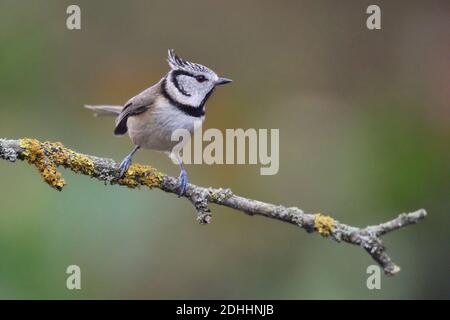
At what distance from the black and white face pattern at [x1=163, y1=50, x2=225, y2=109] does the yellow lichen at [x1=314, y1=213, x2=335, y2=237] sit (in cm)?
91

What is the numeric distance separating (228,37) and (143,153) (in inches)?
41.6

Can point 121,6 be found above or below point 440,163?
above

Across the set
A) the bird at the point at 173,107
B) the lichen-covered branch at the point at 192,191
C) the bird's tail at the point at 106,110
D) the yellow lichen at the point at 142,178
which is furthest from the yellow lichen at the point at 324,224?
the bird's tail at the point at 106,110

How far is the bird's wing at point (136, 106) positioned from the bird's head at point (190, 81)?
11 centimetres

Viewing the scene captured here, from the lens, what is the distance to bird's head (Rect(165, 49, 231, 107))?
8.75 feet

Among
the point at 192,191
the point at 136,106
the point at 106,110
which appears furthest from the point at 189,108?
the point at 192,191

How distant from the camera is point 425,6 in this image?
373 centimetres

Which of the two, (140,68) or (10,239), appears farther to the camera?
(140,68)

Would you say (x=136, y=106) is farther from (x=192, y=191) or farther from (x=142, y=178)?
(x=192, y=191)

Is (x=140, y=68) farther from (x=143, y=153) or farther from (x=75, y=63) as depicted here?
(x=143, y=153)

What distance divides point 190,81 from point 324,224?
97 cm

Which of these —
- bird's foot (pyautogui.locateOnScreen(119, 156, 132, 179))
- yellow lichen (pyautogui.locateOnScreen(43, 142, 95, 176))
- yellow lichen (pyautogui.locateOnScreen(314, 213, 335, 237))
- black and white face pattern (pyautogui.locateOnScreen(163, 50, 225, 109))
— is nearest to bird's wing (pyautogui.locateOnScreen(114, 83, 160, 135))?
black and white face pattern (pyautogui.locateOnScreen(163, 50, 225, 109))

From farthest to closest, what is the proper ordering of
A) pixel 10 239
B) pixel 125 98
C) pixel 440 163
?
1. pixel 125 98
2. pixel 440 163
3. pixel 10 239
